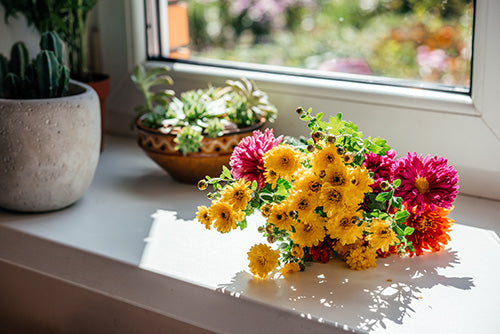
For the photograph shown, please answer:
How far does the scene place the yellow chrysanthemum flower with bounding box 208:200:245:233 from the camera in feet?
2.37

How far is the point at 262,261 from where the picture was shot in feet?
2.36

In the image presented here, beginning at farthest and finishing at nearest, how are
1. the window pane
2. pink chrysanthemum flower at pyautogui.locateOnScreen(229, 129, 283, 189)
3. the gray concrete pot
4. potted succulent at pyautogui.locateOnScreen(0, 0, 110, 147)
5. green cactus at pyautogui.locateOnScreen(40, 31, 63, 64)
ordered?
the window pane < potted succulent at pyautogui.locateOnScreen(0, 0, 110, 147) < green cactus at pyautogui.locateOnScreen(40, 31, 63, 64) < the gray concrete pot < pink chrysanthemum flower at pyautogui.locateOnScreen(229, 129, 283, 189)

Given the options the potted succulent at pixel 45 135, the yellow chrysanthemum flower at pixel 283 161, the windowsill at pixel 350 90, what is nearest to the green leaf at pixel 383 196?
the yellow chrysanthemum flower at pixel 283 161

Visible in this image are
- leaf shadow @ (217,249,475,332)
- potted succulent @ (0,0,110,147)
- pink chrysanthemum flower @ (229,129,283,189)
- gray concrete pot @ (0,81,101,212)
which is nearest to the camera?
leaf shadow @ (217,249,475,332)

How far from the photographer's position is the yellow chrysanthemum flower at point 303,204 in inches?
27.6

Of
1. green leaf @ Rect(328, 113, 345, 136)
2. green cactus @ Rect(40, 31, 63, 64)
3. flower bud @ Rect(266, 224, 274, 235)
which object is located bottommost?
flower bud @ Rect(266, 224, 274, 235)

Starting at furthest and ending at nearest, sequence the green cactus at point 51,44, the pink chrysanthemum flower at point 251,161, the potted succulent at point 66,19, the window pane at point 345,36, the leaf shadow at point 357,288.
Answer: the window pane at point 345,36, the potted succulent at point 66,19, the green cactus at point 51,44, the pink chrysanthemum flower at point 251,161, the leaf shadow at point 357,288

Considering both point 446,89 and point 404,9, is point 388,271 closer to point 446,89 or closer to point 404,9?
point 446,89

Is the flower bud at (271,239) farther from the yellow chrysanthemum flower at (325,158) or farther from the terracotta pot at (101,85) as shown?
the terracotta pot at (101,85)

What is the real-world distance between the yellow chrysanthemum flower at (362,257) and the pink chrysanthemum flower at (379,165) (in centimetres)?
9

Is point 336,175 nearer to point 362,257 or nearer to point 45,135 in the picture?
point 362,257

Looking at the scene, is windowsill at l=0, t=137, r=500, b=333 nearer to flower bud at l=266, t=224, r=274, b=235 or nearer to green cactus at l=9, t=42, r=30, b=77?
flower bud at l=266, t=224, r=274, b=235

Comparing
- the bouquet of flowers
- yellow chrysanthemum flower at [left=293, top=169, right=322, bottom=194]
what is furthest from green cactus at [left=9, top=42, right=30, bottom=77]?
yellow chrysanthemum flower at [left=293, top=169, right=322, bottom=194]

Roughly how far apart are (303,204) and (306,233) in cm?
4
